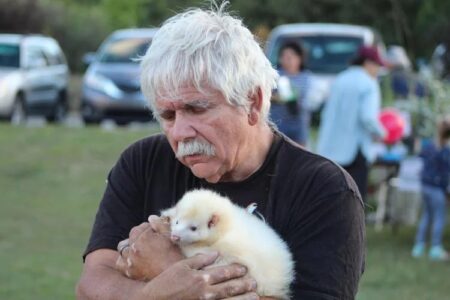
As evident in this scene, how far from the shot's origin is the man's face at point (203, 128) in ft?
10.4

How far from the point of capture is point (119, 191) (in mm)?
3492

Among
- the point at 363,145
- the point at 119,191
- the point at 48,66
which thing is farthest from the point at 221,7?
the point at 48,66

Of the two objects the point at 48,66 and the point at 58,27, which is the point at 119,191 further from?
the point at 58,27

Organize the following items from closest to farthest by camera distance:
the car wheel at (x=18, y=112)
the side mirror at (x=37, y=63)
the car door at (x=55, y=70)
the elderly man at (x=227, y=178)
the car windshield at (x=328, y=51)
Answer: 1. the elderly man at (x=227, y=178)
2. the car windshield at (x=328, y=51)
3. the car wheel at (x=18, y=112)
4. the side mirror at (x=37, y=63)
5. the car door at (x=55, y=70)

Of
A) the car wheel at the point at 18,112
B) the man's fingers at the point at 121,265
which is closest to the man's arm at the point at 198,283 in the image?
the man's fingers at the point at 121,265

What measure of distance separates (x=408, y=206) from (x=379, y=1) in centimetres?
1814

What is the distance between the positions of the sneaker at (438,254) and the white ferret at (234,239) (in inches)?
289

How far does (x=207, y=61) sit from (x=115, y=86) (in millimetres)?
18305

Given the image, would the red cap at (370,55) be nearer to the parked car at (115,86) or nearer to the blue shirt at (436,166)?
the blue shirt at (436,166)

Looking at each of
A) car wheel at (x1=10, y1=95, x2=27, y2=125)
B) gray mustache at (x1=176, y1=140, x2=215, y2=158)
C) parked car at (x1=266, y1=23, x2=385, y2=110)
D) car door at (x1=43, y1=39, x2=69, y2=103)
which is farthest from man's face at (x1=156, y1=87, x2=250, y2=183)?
car door at (x1=43, y1=39, x2=69, y2=103)

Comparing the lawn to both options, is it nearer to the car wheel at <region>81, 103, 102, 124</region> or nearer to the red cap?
the red cap

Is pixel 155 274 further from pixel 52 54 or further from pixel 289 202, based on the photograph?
pixel 52 54

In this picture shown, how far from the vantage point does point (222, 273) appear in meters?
3.02

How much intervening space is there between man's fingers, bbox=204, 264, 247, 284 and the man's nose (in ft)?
1.42
